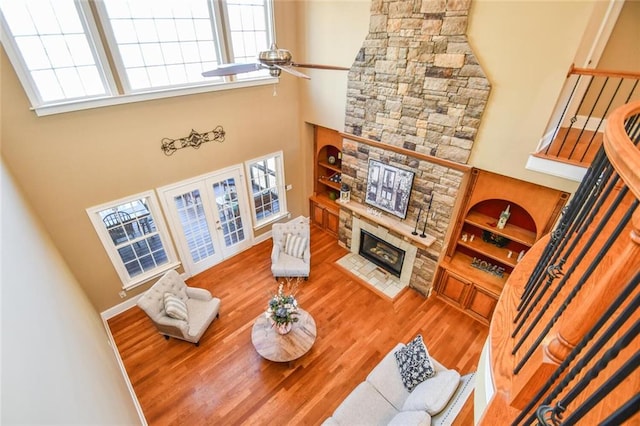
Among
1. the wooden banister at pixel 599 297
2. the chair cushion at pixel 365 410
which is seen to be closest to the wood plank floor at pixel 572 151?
the wooden banister at pixel 599 297

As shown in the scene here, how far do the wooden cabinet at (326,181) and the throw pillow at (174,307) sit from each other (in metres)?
3.62

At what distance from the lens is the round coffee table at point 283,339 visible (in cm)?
417

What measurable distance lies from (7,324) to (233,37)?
5.02m

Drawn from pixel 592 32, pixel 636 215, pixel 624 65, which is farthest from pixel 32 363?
pixel 624 65

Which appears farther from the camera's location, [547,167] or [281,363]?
[281,363]

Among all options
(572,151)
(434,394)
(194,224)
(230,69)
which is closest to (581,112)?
(572,151)

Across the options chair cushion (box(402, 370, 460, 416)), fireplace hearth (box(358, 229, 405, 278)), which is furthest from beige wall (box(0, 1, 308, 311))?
chair cushion (box(402, 370, 460, 416))

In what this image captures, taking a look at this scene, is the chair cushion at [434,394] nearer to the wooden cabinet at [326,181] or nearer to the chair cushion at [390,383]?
the chair cushion at [390,383]

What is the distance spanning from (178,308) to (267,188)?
3.09m

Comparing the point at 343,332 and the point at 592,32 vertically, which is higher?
the point at 592,32

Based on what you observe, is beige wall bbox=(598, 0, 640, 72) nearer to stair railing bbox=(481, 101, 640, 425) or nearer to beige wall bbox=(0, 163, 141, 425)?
stair railing bbox=(481, 101, 640, 425)

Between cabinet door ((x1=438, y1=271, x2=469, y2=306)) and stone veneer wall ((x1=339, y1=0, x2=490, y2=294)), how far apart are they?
250 mm

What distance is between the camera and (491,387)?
5.35 ft

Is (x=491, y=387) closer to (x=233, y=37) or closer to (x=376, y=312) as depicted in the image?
(x=376, y=312)
